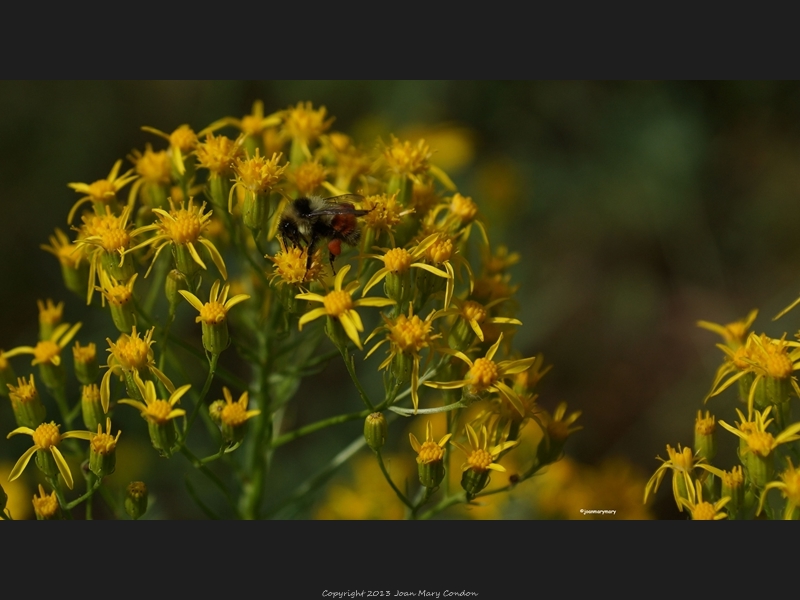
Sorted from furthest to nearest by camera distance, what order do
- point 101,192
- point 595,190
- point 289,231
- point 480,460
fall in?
point 595,190
point 101,192
point 289,231
point 480,460

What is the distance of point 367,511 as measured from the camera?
5484 millimetres

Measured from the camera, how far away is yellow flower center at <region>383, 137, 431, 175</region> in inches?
159

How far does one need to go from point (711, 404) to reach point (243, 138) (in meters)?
5.34

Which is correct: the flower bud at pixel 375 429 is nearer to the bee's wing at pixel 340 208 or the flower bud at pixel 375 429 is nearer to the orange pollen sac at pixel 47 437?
the bee's wing at pixel 340 208

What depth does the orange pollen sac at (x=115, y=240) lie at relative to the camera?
12.0ft

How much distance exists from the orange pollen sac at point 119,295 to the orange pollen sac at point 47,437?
2.03 feet

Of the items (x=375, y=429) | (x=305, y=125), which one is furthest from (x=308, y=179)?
(x=375, y=429)

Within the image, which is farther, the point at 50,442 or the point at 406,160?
the point at 406,160

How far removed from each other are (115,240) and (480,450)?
1932 mm

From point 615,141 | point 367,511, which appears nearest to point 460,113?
point 615,141

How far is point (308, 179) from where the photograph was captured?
4020mm

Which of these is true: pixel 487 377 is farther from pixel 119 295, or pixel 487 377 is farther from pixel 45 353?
pixel 45 353

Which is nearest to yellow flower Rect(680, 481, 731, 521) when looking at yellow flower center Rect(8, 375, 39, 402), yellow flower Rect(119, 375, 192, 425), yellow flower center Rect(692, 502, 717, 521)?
yellow flower center Rect(692, 502, 717, 521)

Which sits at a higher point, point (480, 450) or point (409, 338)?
point (409, 338)
